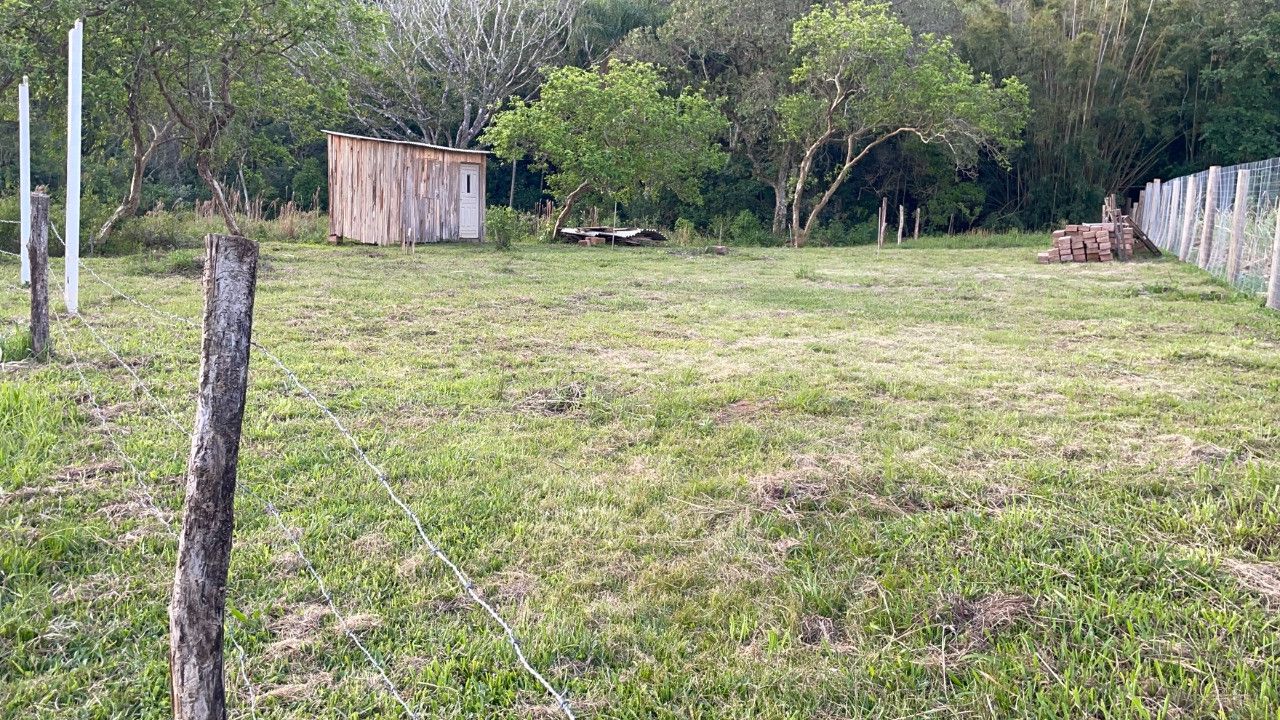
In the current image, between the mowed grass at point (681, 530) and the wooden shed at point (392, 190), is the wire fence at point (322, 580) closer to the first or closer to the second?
the mowed grass at point (681, 530)

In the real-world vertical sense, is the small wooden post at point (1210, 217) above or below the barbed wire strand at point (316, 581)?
above

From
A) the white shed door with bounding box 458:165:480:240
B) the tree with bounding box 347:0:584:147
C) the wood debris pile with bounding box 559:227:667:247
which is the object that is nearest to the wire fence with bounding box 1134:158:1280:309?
the wood debris pile with bounding box 559:227:667:247

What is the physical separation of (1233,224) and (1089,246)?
203 inches

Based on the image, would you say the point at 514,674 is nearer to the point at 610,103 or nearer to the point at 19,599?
the point at 19,599

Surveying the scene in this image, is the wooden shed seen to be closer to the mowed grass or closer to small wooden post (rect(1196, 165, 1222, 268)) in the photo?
the mowed grass

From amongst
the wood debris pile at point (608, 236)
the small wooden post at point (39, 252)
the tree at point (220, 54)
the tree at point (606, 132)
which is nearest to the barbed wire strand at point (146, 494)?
the small wooden post at point (39, 252)

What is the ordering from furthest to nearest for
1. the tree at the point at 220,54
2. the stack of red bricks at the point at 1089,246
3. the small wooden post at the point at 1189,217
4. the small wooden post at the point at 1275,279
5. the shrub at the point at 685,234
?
the shrub at the point at 685,234, the stack of red bricks at the point at 1089,246, the small wooden post at the point at 1189,217, the tree at the point at 220,54, the small wooden post at the point at 1275,279

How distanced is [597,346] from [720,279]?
19.8ft

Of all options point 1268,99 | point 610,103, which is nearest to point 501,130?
point 610,103

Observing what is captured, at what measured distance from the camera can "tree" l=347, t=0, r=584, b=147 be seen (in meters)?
25.4

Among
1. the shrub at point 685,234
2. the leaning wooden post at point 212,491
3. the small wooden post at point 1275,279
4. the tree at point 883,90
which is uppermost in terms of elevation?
the tree at point 883,90

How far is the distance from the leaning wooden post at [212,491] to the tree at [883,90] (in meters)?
20.1

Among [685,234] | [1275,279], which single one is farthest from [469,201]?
[1275,279]

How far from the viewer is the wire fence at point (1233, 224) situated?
992 centimetres
